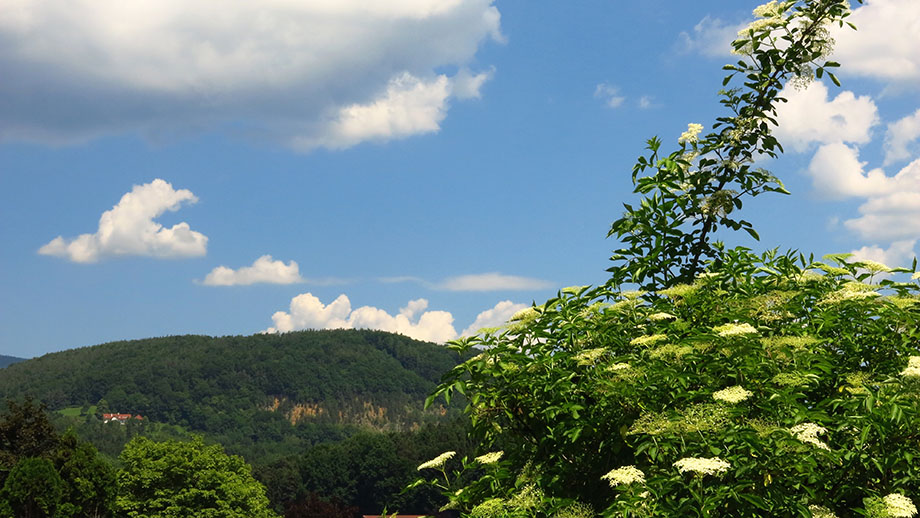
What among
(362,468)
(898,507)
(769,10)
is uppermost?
(769,10)

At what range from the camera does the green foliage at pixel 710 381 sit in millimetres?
4332

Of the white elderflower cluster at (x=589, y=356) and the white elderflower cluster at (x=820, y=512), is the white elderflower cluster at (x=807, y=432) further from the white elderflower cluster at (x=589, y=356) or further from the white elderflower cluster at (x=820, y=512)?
the white elderflower cluster at (x=589, y=356)

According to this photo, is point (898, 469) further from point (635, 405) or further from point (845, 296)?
point (635, 405)

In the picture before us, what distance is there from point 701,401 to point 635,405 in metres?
0.41

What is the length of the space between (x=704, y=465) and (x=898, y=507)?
111 centimetres

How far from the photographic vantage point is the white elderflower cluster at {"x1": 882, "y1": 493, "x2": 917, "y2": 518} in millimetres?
4055

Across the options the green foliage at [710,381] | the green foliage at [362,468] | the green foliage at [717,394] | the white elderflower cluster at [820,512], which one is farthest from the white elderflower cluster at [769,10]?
the green foliage at [362,468]

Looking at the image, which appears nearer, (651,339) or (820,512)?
(820,512)

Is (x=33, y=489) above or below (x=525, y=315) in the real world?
below

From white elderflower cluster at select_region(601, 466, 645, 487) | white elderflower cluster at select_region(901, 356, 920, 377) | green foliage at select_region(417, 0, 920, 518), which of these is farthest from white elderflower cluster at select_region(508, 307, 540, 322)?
white elderflower cluster at select_region(901, 356, 920, 377)

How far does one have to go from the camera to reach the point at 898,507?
4.11 m

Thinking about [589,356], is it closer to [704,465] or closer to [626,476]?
[626,476]

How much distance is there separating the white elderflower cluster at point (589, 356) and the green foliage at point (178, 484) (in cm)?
4252

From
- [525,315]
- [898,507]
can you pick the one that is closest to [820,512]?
[898,507]
